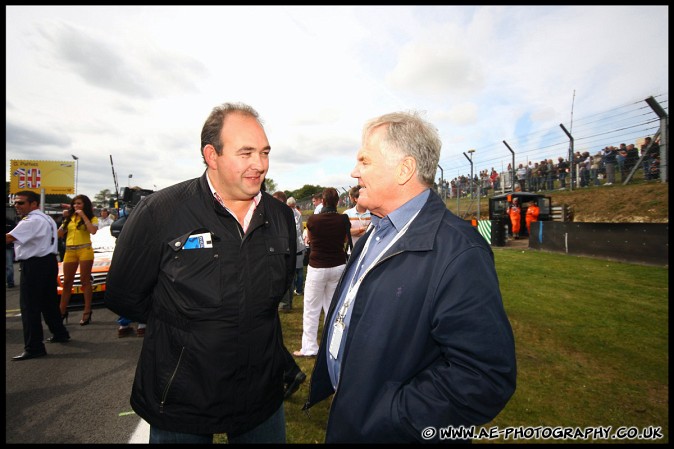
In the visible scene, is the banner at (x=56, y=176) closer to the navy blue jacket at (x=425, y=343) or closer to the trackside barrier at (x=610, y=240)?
the trackside barrier at (x=610, y=240)

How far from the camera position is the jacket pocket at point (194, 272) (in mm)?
1729

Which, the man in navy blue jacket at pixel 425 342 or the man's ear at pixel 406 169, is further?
the man's ear at pixel 406 169

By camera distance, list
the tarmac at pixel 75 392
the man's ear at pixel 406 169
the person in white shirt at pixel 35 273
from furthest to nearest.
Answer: the person in white shirt at pixel 35 273 → the tarmac at pixel 75 392 → the man's ear at pixel 406 169

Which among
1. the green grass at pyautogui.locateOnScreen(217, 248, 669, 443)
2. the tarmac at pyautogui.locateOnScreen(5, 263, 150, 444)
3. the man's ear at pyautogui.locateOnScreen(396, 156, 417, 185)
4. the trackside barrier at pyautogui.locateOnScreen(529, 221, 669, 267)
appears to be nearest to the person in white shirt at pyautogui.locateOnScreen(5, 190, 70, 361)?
the tarmac at pyautogui.locateOnScreen(5, 263, 150, 444)

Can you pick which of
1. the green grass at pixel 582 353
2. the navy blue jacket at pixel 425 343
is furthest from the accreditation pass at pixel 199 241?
the green grass at pixel 582 353

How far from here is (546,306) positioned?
6.52m

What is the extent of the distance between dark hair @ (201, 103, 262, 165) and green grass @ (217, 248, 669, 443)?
8.44 feet

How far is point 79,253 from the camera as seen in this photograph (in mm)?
5957

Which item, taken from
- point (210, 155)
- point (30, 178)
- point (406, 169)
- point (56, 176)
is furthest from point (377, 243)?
point (56, 176)

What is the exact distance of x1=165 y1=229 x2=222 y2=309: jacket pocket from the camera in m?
1.73

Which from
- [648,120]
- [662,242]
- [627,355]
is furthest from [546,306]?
[648,120]

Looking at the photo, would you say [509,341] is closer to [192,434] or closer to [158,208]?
[192,434]

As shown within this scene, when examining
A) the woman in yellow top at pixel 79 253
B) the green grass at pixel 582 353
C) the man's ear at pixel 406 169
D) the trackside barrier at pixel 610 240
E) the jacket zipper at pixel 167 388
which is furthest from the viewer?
the trackside barrier at pixel 610 240

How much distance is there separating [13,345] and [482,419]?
683cm
